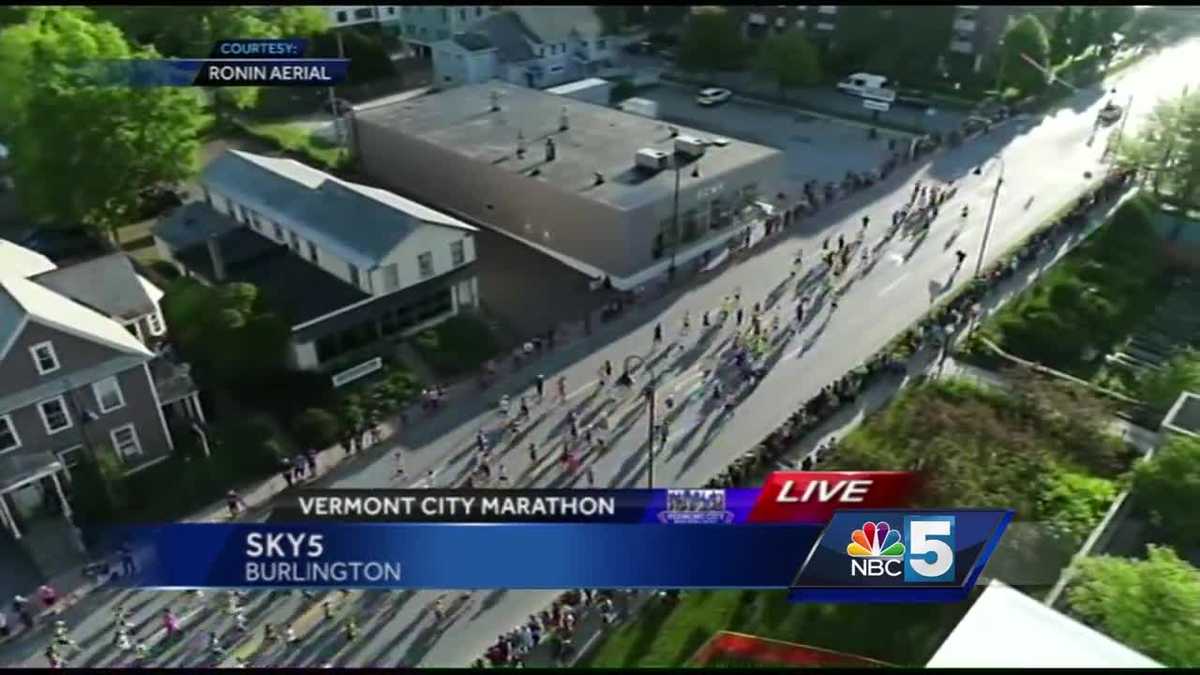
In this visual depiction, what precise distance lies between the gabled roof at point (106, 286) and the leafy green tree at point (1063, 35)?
55.5m

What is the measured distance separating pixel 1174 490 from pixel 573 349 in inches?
719

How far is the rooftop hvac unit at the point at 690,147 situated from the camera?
38375 millimetres

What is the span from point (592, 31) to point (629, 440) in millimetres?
42192

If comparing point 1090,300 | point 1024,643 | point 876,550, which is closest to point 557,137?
point 1090,300

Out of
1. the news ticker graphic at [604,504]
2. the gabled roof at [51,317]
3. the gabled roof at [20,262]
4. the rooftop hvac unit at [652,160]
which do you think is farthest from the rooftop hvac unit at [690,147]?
the gabled roof at [20,262]

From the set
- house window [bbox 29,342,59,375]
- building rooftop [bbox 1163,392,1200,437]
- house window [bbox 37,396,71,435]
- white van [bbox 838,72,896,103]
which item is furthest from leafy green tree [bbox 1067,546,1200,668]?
white van [bbox 838,72,896,103]

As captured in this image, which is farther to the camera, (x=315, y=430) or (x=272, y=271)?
(x=272, y=271)

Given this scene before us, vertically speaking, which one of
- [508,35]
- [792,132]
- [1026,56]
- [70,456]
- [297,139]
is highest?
[508,35]

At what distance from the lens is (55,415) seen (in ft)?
80.2

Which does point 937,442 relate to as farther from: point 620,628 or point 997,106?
point 997,106

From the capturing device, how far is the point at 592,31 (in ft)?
205

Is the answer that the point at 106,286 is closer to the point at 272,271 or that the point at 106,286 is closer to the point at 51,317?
the point at 51,317

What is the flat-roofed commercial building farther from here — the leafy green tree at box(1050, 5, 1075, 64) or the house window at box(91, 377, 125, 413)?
the leafy green tree at box(1050, 5, 1075, 64)

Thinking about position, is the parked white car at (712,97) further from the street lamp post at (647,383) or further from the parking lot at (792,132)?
the street lamp post at (647,383)
